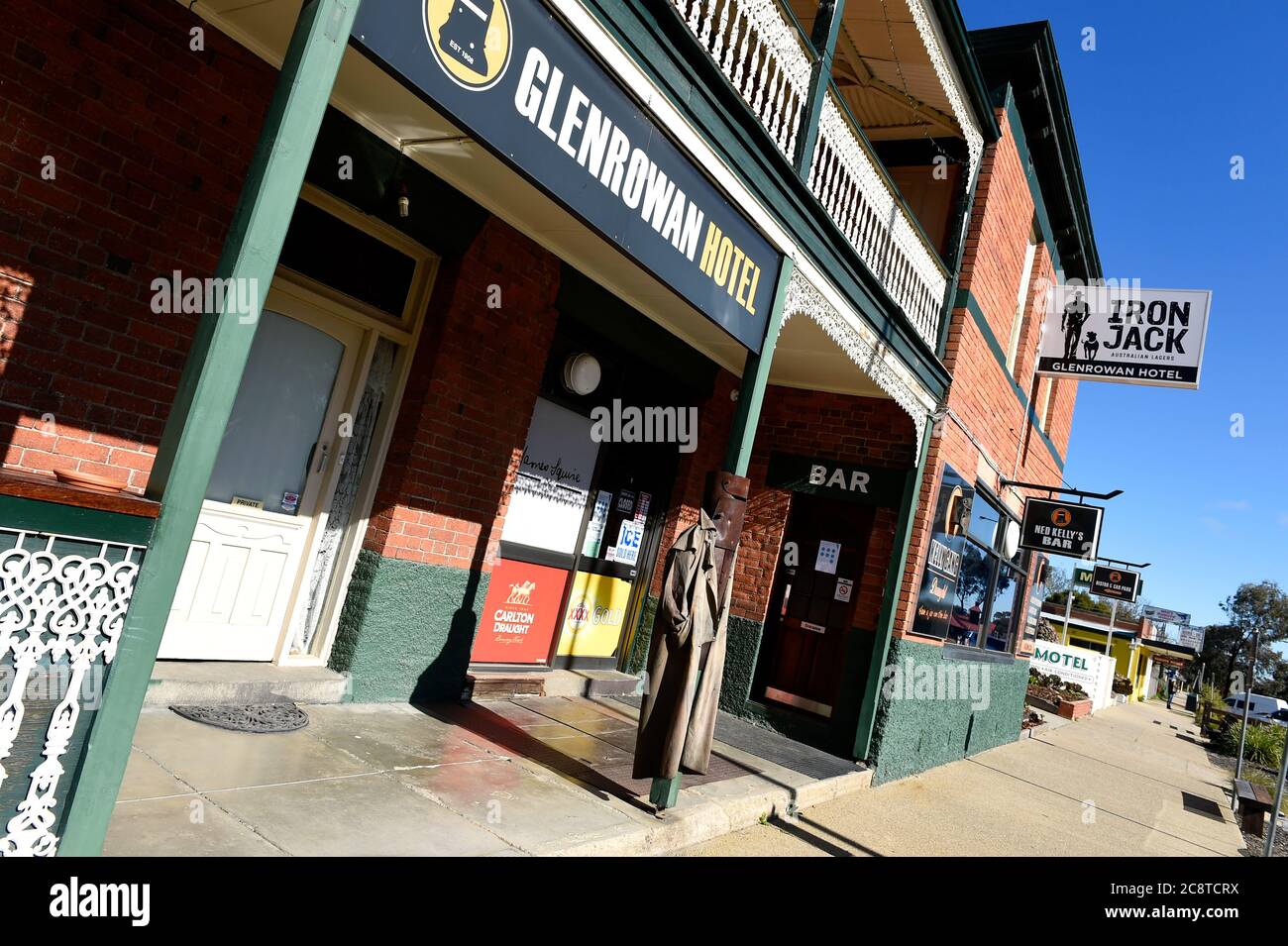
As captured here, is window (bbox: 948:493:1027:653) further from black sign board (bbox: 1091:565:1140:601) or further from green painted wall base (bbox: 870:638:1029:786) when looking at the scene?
black sign board (bbox: 1091:565:1140:601)

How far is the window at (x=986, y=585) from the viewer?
10.4 m

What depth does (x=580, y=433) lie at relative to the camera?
7.55 metres

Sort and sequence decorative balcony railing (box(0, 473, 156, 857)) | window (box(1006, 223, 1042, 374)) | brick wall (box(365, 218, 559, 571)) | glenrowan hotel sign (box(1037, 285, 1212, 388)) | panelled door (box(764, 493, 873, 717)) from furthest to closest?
window (box(1006, 223, 1042, 374)) → glenrowan hotel sign (box(1037, 285, 1212, 388)) → panelled door (box(764, 493, 873, 717)) → brick wall (box(365, 218, 559, 571)) → decorative balcony railing (box(0, 473, 156, 857))

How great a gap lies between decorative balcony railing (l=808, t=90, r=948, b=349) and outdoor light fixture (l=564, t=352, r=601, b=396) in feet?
7.60

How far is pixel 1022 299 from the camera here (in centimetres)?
1183

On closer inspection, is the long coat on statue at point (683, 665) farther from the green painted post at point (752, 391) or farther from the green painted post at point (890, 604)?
the green painted post at point (890, 604)

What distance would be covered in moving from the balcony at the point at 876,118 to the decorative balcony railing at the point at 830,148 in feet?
0.03

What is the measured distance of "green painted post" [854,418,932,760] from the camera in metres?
8.14

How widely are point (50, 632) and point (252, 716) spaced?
8.64 ft

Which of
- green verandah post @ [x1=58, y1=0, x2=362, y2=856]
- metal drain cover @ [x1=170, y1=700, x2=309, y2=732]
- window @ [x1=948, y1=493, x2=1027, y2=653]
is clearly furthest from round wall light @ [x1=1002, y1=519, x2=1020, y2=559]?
green verandah post @ [x1=58, y1=0, x2=362, y2=856]

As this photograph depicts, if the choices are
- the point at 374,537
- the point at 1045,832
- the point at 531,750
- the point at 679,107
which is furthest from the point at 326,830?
the point at 1045,832

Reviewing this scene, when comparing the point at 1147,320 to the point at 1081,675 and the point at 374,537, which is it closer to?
the point at 374,537

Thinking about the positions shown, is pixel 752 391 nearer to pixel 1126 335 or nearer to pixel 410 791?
pixel 410 791

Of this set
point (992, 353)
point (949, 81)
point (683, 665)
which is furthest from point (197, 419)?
point (992, 353)
